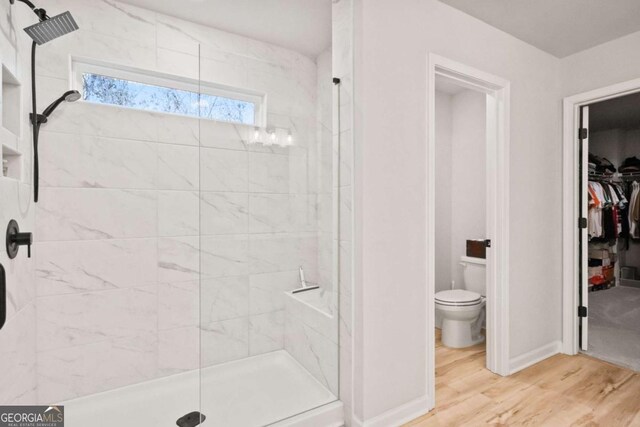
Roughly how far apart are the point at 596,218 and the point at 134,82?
5.70m

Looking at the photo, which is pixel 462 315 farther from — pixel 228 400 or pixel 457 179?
pixel 228 400

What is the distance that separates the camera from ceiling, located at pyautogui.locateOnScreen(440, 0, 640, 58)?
2135 mm

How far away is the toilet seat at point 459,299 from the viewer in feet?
9.31

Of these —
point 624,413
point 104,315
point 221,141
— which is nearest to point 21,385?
point 104,315

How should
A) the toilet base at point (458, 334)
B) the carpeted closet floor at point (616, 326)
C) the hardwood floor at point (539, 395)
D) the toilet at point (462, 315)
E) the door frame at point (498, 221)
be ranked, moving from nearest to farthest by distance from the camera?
the hardwood floor at point (539, 395), the door frame at point (498, 221), the carpeted closet floor at point (616, 326), the toilet at point (462, 315), the toilet base at point (458, 334)

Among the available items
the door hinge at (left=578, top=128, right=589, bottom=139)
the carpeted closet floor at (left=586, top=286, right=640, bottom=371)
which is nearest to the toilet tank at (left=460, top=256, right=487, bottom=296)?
the carpeted closet floor at (left=586, top=286, right=640, bottom=371)

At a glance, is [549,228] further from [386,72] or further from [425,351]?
[386,72]

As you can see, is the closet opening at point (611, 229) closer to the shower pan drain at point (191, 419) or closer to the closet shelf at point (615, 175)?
the closet shelf at point (615, 175)

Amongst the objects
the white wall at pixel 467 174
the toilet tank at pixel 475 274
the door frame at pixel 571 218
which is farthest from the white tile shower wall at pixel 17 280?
the door frame at pixel 571 218

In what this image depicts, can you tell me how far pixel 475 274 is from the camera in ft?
10.7

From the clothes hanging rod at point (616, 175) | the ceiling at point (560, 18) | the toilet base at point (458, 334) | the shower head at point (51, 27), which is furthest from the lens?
the clothes hanging rod at point (616, 175)

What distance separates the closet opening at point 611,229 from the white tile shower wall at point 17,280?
12.7 ft

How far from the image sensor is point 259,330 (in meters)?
2.03

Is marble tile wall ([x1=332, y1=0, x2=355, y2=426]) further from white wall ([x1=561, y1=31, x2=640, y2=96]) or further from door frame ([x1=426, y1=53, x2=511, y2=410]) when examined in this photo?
white wall ([x1=561, y1=31, x2=640, y2=96])
